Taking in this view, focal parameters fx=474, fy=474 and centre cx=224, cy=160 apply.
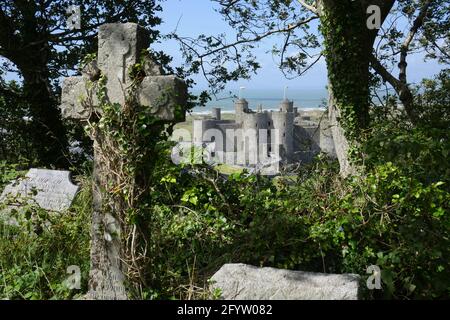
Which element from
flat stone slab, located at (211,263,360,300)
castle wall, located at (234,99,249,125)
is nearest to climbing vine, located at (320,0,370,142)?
flat stone slab, located at (211,263,360,300)

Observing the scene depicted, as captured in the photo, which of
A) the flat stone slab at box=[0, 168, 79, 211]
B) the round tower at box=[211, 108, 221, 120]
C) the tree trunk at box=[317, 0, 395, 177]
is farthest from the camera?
the round tower at box=[211, 108, 221, 120]

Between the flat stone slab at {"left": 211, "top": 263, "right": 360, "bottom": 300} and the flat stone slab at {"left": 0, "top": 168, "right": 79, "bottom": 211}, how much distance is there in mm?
3701

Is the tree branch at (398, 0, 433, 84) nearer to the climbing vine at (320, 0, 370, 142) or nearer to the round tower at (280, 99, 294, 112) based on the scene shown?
the climbing vine at (320, 0, 370, 142)

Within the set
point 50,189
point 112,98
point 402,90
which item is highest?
point 402,90

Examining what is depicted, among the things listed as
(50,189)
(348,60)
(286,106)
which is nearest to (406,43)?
(348,60)

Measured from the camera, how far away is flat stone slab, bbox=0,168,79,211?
22.6ft

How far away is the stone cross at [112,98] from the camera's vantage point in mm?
3848

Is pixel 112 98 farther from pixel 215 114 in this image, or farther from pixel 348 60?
pixel 215 114

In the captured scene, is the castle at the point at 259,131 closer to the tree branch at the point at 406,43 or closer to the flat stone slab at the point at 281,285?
the tree branch at the point at 406,43

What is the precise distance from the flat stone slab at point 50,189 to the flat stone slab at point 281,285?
3.70 metres

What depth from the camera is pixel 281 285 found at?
354 centimetres

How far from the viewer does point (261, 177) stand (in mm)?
6195

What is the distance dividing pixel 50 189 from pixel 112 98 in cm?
379

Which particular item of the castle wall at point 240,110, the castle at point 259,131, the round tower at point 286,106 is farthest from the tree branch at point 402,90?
the round tower at point 286,106
